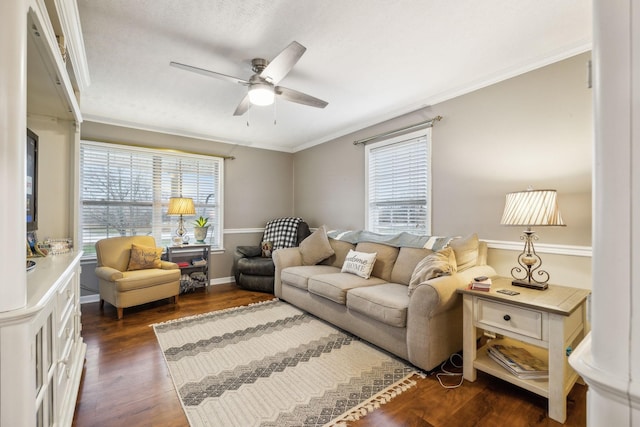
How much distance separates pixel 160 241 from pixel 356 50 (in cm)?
382

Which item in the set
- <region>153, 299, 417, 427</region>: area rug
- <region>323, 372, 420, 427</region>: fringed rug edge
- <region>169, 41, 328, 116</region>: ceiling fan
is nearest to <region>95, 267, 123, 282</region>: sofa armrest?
<region>153, 299, 417, 427</region>: area rug

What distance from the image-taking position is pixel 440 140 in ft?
10.4

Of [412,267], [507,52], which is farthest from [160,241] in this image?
[507,52]

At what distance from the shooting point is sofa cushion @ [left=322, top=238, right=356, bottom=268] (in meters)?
3.75

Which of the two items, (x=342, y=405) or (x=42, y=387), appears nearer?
(x=42, y=387)

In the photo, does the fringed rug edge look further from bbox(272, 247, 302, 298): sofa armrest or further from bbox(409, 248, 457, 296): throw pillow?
bbox(272, 247, 302, 298): sofa armrest

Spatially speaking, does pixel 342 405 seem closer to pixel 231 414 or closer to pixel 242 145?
pixel 231 414

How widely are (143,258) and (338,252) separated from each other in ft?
8.07

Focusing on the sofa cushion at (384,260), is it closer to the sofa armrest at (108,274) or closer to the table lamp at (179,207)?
the table lamp at (179,207)

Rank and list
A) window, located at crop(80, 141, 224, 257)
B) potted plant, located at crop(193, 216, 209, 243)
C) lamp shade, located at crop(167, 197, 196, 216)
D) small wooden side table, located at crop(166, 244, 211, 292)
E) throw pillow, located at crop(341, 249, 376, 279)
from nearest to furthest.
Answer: throw pillow, located at crop(341, 249, 376, 279) → window, located at crop(80, 141, 224, 257) → lamp shade, located at crop(167, 197, 196, 216) → small wooden side table, located at crop(166, 244, 211, 292) → potted plant, located at crop(193, 216, 209, 243)

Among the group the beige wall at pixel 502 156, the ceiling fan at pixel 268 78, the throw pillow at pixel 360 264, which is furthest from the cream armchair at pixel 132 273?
the ceiling fan at pixel 268 78

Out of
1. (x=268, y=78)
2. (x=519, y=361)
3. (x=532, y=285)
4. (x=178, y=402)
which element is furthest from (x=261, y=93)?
(x=519, y=361)

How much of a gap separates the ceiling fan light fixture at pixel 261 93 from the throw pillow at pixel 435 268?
1883 mm

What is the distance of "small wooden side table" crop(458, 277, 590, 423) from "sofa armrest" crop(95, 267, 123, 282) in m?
3.45
